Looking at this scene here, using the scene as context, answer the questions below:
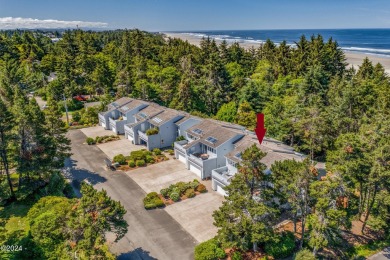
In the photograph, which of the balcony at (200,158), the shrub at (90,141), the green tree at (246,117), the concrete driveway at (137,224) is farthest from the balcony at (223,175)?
the shrub at (90,141)

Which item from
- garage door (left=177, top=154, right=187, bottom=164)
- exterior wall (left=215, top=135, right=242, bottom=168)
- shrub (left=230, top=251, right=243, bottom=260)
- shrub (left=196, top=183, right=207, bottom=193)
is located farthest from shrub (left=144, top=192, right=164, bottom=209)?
shrub (left=230, top=251, right=243, bottom=260)

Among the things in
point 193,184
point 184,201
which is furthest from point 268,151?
point 184,201

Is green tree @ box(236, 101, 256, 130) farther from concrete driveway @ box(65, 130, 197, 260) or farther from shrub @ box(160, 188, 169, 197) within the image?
concrete driveway @ box(65, 130, 197, 260)

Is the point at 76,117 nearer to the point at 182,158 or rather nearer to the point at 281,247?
the point at 182,158

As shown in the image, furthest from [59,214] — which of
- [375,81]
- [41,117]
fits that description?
[375,81]

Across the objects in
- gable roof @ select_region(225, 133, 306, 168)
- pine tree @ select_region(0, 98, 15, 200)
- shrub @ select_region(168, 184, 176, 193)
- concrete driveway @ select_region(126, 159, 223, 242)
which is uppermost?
pine tree @ select_region(0, 98, 15, 200)
